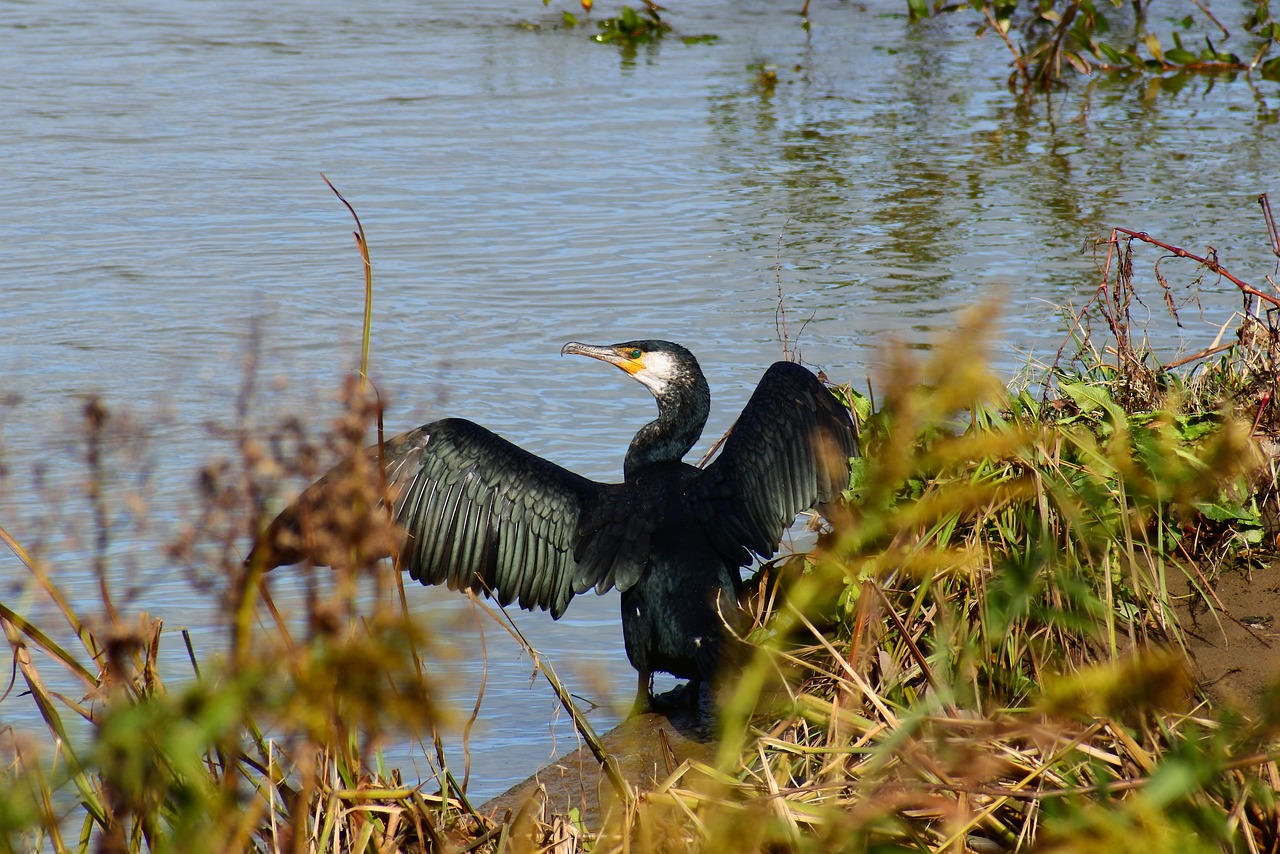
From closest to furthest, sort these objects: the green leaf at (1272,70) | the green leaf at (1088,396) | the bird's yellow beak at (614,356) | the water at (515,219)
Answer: the green leaf at (1088,396) < the bird's yellow beak at (614,356) < the water at (515,219) < the green leaf at (1272,70)

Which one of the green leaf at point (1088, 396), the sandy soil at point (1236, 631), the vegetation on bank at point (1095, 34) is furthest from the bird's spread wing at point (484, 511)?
the vegetation on bank at point (1095, 34)

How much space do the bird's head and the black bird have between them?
49 cm

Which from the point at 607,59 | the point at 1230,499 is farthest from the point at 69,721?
A: the point at 607,59

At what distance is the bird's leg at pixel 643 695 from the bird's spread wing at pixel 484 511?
11.6 inches

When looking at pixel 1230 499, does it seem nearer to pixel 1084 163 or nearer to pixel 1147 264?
pixel 1147 264

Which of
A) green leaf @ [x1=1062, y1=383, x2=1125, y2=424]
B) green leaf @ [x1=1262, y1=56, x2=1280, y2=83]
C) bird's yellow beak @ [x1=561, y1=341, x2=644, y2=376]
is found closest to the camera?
green leaf @ [x1=1062, y1=383, x2=1125, y2=424]

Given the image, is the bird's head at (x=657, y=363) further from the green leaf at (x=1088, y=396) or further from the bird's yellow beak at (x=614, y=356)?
the green leaf at (x=1088, y=396)

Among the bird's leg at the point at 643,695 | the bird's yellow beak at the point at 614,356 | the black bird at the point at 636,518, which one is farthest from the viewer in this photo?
the bird's yellow beak at the point at 614,356

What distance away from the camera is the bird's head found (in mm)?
4543

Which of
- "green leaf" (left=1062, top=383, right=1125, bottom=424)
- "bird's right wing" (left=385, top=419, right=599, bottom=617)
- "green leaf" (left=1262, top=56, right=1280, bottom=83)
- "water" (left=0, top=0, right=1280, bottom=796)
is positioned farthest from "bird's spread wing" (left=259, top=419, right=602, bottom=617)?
"green leaf" (left=1262, top=56, right=1280, bottom=83)

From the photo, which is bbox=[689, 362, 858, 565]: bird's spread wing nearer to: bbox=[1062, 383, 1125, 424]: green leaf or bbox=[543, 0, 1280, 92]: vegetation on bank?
bbox=[1062, 383, 1125, 424]: green leaf

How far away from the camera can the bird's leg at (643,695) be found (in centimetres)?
407

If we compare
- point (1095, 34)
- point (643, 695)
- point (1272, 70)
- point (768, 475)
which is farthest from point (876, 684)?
point (1095, 34)

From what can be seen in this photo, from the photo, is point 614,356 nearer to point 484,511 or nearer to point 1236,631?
point 484,511
